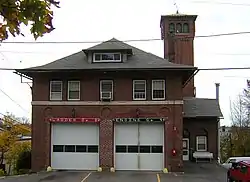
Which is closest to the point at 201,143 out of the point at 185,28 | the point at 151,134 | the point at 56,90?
the point at 151,134

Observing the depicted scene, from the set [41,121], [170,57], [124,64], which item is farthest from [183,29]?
[41,121]

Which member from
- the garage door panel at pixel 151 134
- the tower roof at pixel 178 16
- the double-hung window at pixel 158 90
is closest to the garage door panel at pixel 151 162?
the garage door panel at pixel 151 134

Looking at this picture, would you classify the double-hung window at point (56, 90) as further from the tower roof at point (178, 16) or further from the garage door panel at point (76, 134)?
the tower roof at point (178, 16)

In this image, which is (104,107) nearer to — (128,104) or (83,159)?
(128,104)

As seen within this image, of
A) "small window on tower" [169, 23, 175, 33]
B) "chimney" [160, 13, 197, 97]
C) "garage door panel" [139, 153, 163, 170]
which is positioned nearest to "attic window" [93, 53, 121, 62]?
"garage door panel" [139, 153, 163, 170]

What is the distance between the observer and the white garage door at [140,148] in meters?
32.3

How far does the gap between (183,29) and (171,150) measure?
80.4ft

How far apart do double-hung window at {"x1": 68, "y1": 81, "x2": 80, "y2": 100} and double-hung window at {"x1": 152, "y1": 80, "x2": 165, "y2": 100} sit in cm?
534

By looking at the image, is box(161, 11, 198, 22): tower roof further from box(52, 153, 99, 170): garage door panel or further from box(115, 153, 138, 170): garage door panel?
box(52, 153, 99, 170): garage door panel

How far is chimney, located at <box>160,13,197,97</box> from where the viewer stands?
2016 inches

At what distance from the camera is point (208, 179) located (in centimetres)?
2733

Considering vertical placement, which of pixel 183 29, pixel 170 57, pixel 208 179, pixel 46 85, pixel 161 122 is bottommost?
pixel 208 179

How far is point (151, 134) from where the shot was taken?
32.5 m

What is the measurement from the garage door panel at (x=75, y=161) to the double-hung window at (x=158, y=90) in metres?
5.83
